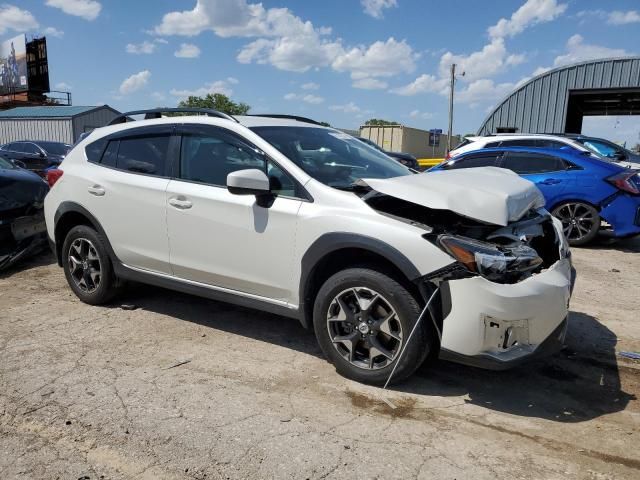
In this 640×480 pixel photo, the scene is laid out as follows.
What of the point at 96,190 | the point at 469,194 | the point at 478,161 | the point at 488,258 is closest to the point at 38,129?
the point at 478,161

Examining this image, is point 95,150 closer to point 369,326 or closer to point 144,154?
point 144,154

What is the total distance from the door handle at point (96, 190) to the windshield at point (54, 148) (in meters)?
14.6

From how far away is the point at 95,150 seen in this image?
197 inches

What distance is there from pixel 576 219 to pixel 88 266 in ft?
22.8

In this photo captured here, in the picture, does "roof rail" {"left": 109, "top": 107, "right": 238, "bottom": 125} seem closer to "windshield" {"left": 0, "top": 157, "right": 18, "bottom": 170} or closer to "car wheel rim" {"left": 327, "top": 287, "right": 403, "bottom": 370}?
"car wheel rim" {"left": 327, "top": 287, "right": 403, "bottom": 370}

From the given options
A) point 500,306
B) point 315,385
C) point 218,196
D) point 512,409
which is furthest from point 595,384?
point 218,196

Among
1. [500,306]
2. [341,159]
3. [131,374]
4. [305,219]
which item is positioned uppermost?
[341,159]

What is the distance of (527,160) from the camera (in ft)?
28.3

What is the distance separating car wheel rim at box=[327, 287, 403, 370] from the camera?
10.7 ft

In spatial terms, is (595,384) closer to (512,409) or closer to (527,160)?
(512,409)

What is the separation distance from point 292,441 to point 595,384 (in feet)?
7.05

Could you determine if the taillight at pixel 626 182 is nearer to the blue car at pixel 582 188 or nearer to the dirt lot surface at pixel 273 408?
the blue car at pixel 582 188

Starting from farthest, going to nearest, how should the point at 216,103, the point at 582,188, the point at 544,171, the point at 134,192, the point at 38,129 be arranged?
the point at 216,103 < the point at 38,129 < the point at 544,171 < the point at 582,188 < the point at 134,192

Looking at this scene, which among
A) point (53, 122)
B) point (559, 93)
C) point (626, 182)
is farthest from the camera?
point (53, 122)
